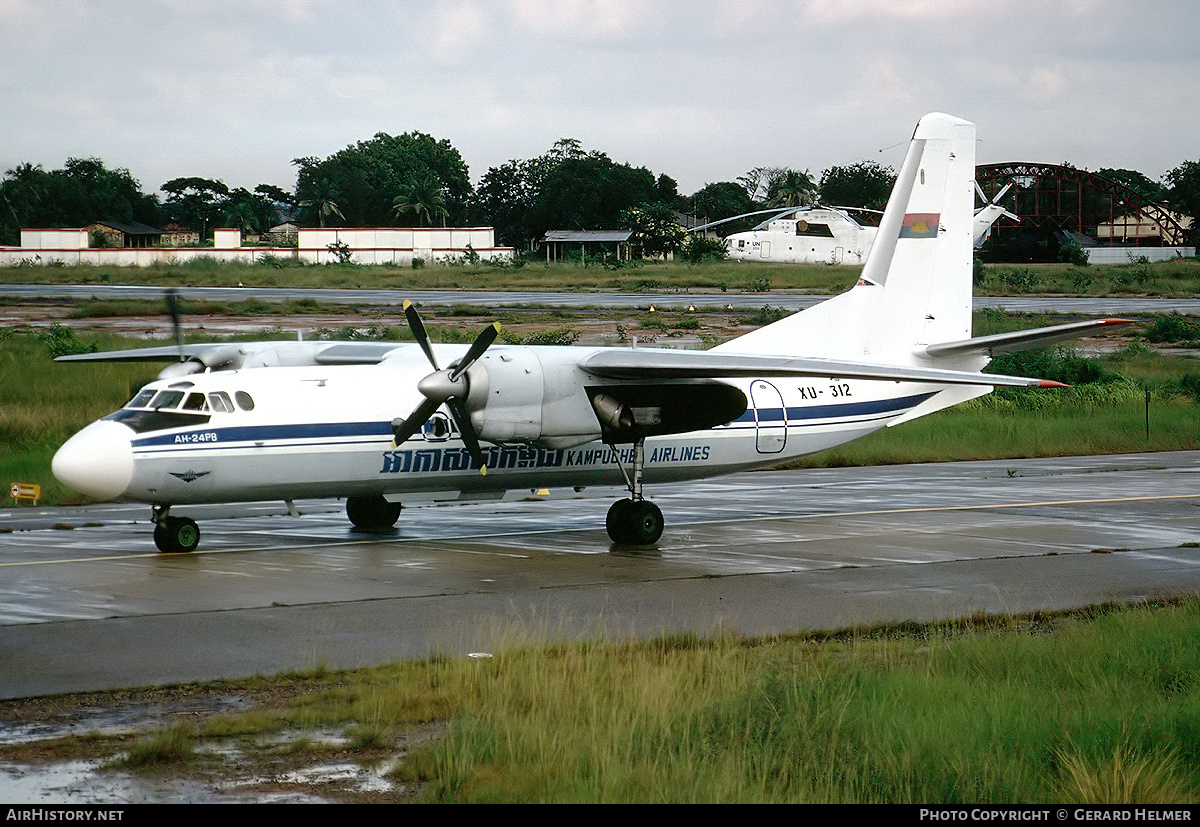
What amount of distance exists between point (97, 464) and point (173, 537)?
1.79 meters

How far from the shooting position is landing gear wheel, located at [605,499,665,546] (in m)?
20.0

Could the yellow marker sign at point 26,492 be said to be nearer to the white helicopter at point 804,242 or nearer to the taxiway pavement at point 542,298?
the taxiway pavement at point 542,298

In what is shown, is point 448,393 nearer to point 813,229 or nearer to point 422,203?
point 813,229

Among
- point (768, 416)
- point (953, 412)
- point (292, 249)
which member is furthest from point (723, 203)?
point (768, 416)

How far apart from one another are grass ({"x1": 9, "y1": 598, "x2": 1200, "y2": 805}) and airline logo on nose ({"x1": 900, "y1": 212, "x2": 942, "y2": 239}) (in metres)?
12.0

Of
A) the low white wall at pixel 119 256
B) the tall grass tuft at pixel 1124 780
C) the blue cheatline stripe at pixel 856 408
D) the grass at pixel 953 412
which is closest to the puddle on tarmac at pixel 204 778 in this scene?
the tall grass tuft at pixel 1124 780

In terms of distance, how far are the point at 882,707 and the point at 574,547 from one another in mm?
10301

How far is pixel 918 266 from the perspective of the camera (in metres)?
23.9

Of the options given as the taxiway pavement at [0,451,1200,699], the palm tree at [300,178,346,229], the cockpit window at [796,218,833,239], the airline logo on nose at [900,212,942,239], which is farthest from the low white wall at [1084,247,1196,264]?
the airline logo on nose at [900,212,942,239]

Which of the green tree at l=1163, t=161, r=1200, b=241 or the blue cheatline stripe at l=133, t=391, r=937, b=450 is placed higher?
the green tree at l=1163, t=161, r=1200, b=241

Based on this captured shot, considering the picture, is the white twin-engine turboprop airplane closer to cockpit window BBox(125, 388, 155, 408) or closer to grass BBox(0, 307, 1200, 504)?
cockpit window BBox(125, 388, 155, 408)

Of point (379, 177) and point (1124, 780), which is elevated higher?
point (379, 177)

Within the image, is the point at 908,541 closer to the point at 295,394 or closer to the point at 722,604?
the point at 722,604

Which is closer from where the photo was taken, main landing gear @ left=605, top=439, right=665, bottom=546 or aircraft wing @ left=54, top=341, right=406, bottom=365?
main landing gear @ left=605, top=439, right=665, bottom=546
